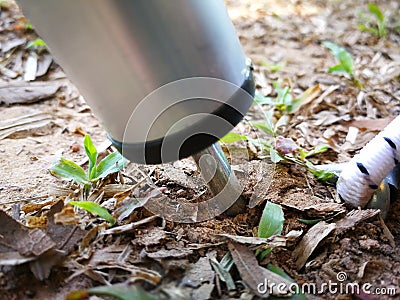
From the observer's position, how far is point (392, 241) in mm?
788

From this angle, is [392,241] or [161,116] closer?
[161,116]

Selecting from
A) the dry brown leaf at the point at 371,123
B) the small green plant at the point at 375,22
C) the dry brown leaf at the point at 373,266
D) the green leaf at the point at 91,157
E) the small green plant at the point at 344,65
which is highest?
the green leaf at the point at 91,157

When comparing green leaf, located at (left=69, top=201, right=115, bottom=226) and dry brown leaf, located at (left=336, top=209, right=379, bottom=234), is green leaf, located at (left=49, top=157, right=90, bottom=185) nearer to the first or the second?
green leaf, located at (left=69, top=201, right=115, bottom=226)

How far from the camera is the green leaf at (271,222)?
30.8 inches

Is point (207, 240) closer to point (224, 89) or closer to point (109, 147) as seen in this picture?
point (224, 89)

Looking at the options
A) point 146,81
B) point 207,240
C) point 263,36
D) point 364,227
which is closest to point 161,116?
point 146,81

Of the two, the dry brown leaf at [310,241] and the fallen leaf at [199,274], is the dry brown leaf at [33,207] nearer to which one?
the fallen leaf at [199,274]

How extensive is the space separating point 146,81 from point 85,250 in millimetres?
273

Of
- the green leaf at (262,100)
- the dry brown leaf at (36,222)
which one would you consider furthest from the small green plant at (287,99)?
the dry brown leaf at (36,222)

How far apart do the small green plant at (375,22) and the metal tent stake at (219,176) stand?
1096 mm

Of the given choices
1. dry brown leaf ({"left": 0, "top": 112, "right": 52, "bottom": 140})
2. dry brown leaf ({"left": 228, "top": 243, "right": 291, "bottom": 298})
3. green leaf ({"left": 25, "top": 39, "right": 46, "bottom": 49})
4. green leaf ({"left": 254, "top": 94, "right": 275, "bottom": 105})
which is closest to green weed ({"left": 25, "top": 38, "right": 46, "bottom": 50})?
green leaf ({"left": 25, "top": 39, "right": 46, "bottom": 49})

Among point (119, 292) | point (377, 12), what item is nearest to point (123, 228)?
point (119, 292)
